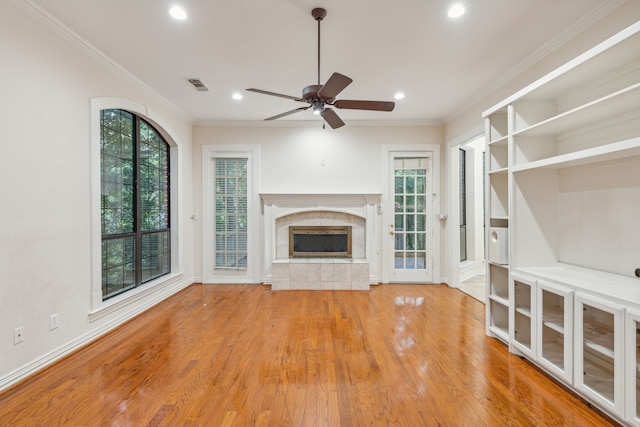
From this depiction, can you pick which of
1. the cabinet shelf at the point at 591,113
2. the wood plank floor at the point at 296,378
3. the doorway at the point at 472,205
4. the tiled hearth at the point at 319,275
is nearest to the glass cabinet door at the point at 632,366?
the wood plank floor at the point at 296,378

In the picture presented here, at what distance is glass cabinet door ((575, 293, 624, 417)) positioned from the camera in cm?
167

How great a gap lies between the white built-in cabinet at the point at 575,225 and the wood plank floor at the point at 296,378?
0.96 feet

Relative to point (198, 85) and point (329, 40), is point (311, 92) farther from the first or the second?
point (198, 85)

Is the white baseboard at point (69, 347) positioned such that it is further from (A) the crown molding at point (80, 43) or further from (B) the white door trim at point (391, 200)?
(B) the white door trim at point (391, 200)

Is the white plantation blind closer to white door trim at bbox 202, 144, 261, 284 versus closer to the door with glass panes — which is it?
white door trim at bbox 202, 144, 261, 284

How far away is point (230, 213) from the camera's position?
5137mm

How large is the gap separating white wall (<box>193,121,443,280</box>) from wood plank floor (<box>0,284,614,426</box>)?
7.84ft

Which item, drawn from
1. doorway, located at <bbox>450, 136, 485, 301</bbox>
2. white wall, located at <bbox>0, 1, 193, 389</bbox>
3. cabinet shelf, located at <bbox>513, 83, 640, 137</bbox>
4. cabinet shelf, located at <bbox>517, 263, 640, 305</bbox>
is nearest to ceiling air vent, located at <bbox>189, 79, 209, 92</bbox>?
white wall, located at <bbox>0, 1, 193, 389</bbox>

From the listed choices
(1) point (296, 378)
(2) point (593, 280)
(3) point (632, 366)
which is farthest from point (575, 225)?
(1) point (296, 378)

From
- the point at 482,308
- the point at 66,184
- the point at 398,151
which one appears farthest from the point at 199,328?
the point at 398,151

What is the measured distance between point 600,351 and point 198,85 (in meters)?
4.62

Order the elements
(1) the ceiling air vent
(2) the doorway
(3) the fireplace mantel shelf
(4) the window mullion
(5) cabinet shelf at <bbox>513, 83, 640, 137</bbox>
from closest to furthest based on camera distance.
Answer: (5) cabinet shelf at <bbox>513, 83, 640, 137</bbox>
(1) the ceiling air vent
(4) the window mullion
(3) the fireplace mantel shelf
(2) the doorway

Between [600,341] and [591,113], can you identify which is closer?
[600,341]

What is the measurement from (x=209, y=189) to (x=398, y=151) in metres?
3.50
